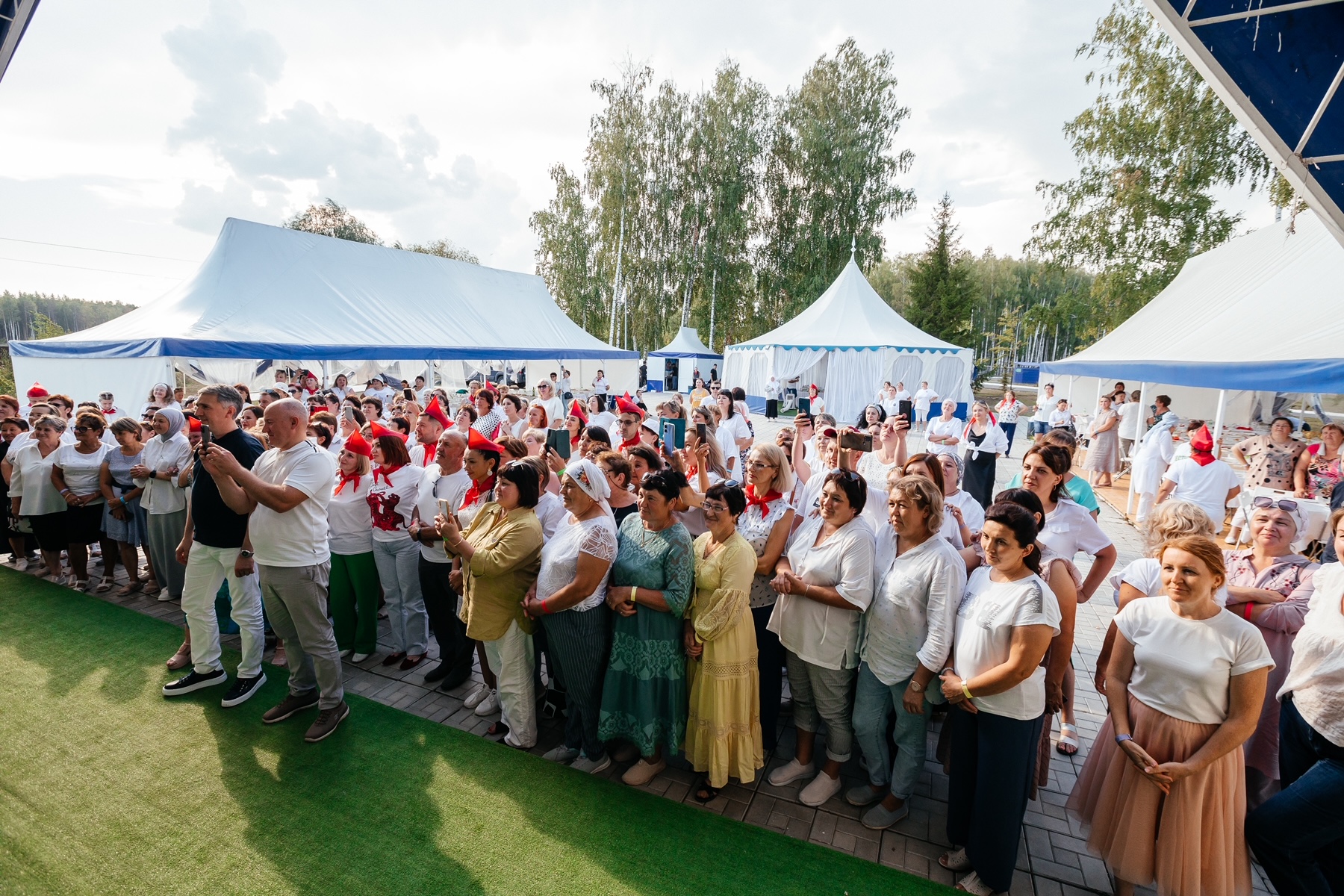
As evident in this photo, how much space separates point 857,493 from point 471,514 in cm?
246

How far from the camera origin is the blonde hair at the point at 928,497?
2.78 meters

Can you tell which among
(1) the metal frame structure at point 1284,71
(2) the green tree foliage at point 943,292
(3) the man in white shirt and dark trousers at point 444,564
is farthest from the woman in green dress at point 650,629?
(2) the green tree foliage at point 943,292

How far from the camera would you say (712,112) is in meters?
26.5

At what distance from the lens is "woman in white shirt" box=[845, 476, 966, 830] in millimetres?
2738

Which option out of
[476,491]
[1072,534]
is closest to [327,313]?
[476,491]

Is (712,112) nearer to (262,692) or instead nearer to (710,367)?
(710,367)

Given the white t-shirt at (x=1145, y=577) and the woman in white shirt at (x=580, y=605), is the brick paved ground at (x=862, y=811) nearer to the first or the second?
the woman in white shirt at (x=580, y=605)

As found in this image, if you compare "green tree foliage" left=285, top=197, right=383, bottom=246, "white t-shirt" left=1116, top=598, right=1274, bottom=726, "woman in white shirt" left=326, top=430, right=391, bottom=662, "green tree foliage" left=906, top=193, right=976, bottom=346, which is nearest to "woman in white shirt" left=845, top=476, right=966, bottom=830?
"white t-shirt" left=1116, top=598, right=1274, bottom=726

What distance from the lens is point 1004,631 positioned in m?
2.49

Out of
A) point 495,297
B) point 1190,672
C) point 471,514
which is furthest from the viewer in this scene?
point 495,297

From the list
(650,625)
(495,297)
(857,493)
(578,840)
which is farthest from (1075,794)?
(495,297)

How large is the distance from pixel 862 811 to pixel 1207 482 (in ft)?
17.7

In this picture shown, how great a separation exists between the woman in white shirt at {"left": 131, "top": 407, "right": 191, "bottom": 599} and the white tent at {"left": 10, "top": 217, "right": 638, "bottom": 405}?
28.2ft

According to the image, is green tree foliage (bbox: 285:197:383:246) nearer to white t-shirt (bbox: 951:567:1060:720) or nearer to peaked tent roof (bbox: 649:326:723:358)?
peaked tent roof (bbox: 649:326:723:358)
